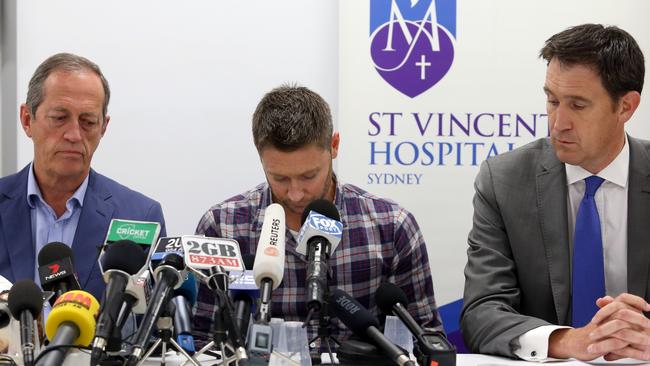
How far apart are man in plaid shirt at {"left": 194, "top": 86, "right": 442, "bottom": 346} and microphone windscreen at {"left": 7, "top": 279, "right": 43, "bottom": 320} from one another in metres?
0.89

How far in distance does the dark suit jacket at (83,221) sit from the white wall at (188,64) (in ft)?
3.72

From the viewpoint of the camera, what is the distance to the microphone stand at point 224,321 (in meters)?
1.34

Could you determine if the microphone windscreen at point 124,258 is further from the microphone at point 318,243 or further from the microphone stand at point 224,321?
the microphone at point 318,243

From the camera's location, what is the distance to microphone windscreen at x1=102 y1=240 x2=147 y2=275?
147 cm

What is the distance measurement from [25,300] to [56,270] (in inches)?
8.2

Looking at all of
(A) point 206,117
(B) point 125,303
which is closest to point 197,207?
(A) point 206,117

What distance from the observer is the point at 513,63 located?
363 cm

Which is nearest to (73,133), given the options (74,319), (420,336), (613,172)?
(74,319)

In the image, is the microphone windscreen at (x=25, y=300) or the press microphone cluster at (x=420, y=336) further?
the press microphone cluster at (x=420, y=336)

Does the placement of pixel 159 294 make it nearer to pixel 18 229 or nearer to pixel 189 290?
pixel 189 290

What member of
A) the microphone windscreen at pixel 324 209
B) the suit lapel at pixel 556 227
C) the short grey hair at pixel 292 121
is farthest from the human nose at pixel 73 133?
the suit lapel at pixel 556 227

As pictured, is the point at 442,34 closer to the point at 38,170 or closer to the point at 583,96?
Result: the point at 583,96

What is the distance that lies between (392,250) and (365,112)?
123 centimetres

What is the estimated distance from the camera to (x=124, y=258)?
58.6 inches
